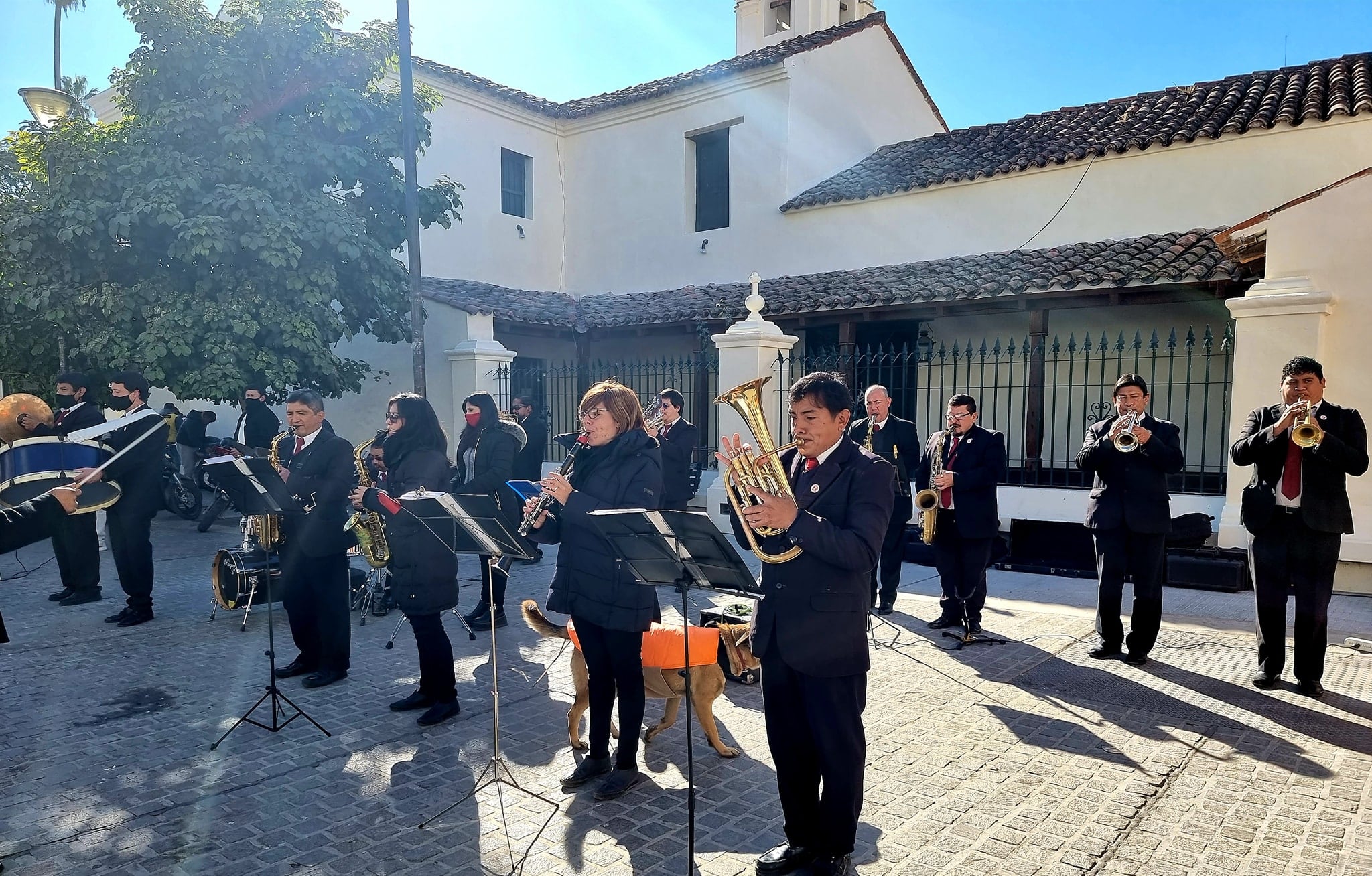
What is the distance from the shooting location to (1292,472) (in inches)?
203

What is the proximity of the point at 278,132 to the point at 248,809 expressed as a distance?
964 cm

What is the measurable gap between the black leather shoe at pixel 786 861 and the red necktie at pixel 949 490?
12.4ft

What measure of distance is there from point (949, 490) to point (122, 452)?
629 centimetres

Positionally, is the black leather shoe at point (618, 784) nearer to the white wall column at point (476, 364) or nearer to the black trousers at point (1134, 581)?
the black trousers at point (1134, 581)

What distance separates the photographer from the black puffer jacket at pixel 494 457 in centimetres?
669

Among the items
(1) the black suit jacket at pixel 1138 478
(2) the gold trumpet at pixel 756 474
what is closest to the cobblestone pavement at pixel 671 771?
(1) the black suit jacket at pixel 1138 478

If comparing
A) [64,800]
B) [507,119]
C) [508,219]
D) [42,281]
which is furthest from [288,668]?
[507,119]

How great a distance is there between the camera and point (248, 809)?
3.87 meters

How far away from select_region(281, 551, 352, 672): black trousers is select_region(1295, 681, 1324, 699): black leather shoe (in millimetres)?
5976

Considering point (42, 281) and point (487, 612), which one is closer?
point (487, 612)

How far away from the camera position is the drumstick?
246 inches

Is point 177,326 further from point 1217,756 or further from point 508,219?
point 1217,756

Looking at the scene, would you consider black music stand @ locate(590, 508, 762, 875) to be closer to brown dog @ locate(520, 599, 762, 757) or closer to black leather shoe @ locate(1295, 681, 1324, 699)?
brown dog @ locate(520, 599, 762, 757)

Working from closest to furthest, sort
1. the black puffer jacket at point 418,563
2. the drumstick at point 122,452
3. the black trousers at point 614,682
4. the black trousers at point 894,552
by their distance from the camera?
the black trousers at point 614,682 < the black puffer jacket at point 418,563 < the drumstick at point 122,452 < the black trousers at point 894,552
